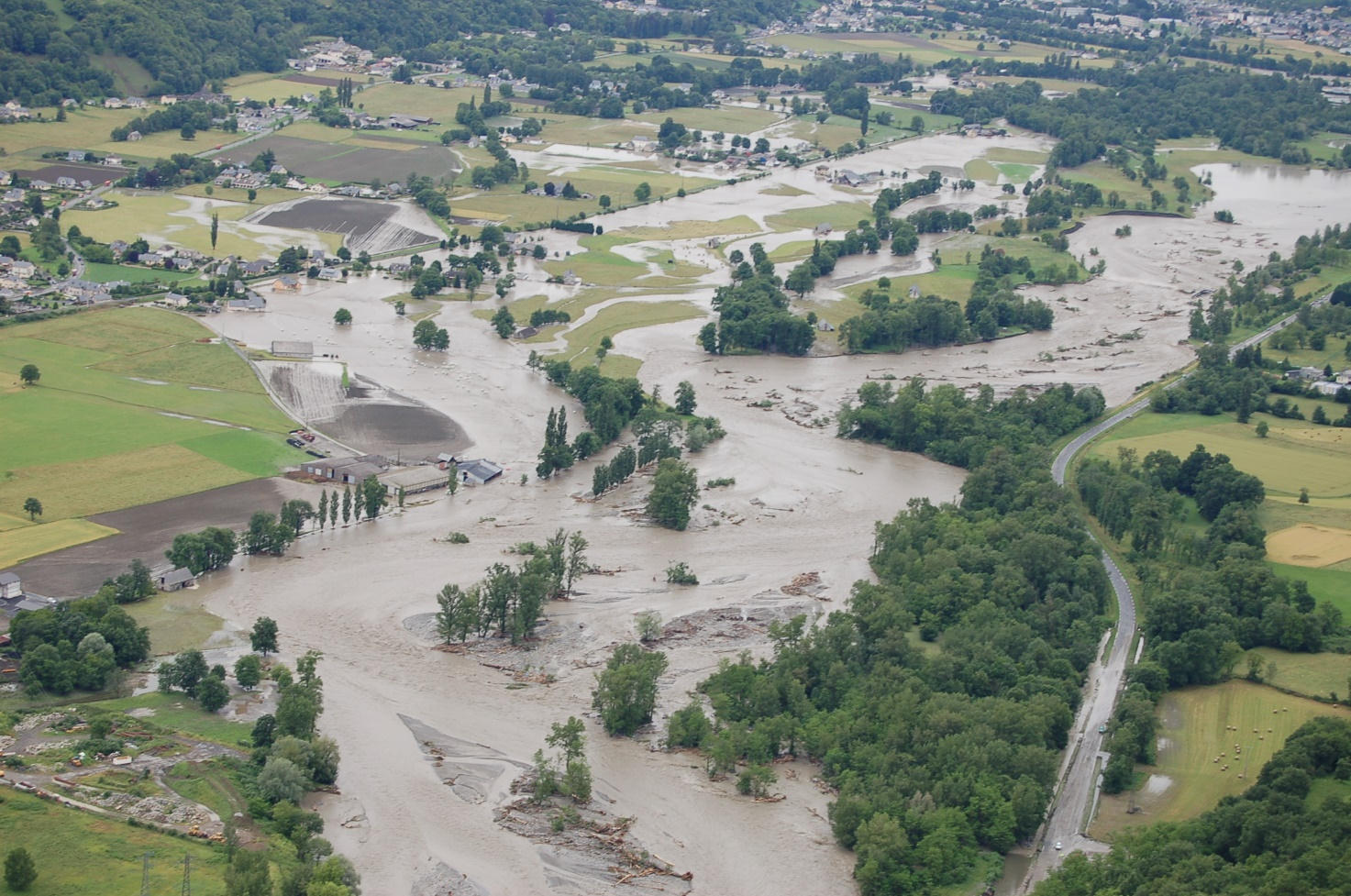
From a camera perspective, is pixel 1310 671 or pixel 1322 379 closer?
pixel 1310 671

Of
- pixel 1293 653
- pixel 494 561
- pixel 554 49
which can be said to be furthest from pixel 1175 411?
pixel 554 49

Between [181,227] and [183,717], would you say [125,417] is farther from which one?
[181,227]

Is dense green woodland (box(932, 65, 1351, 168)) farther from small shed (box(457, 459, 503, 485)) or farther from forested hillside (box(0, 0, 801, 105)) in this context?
small shed (box(457, 459, 503, 485))

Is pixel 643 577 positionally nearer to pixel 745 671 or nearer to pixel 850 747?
pixel 745 671

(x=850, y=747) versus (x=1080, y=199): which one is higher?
(x=1080, y=199)

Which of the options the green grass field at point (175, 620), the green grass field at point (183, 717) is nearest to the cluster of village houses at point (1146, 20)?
the green grass field at point (175, 620)

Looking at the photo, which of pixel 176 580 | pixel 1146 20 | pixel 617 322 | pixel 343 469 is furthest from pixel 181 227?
pixel 1146 20

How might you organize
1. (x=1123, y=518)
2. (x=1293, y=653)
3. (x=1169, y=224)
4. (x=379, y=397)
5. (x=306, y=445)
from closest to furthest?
(x=1293, y=653)
(x=1123, y=518)
(x=306, y=445)
(x=379, y=397)
(x=1169, y=224)
